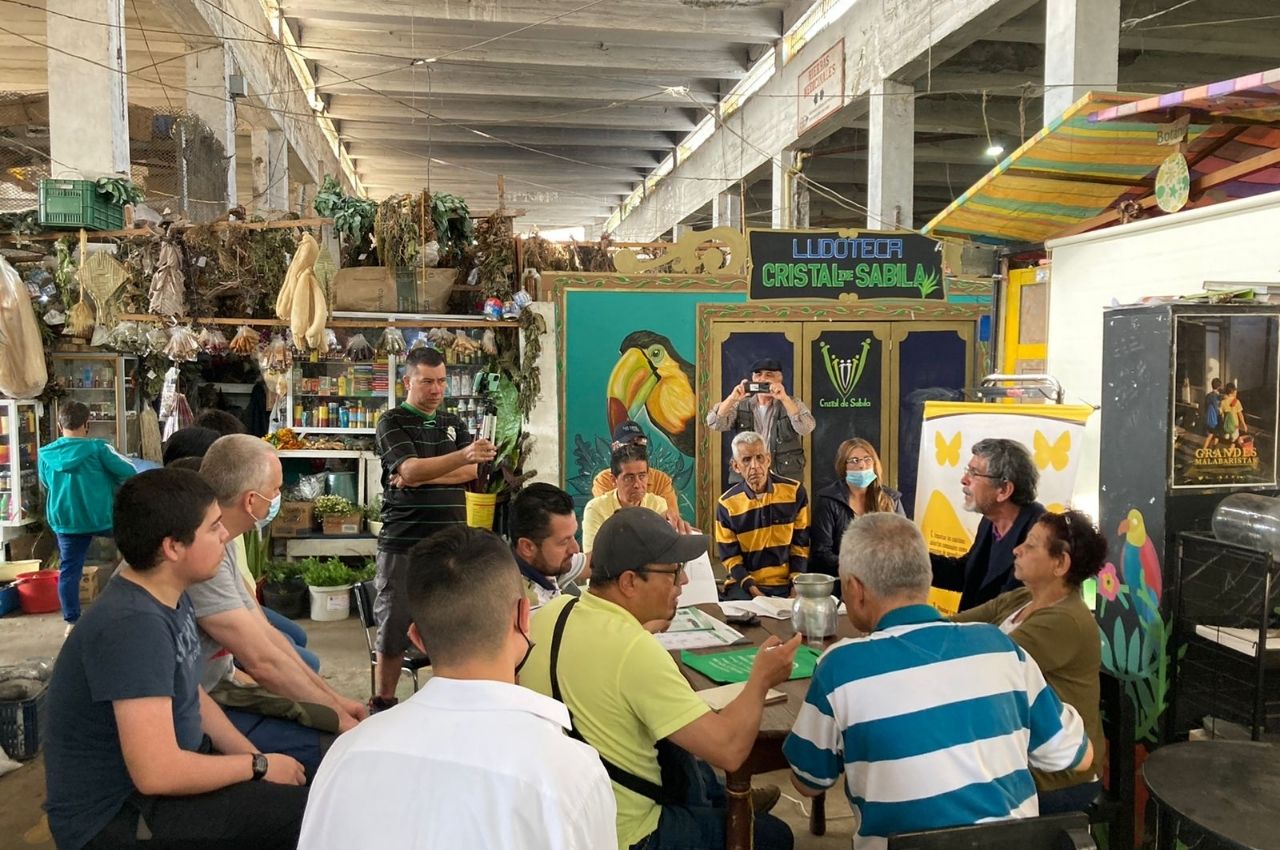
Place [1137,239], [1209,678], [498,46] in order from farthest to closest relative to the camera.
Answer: [498,46] → [1137,239] → [1209,678]

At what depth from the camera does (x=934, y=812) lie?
183 centimetres

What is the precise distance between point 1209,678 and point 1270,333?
1231 millimetres

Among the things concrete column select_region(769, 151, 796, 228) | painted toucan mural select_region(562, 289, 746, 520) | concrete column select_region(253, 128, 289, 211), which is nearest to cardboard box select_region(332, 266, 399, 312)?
painted toucan mural select_region(562, 289, 746, 520)

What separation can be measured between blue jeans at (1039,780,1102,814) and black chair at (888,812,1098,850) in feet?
2.00

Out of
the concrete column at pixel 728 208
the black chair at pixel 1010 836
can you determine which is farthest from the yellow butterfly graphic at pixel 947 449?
the concrete column at pixel 728 208

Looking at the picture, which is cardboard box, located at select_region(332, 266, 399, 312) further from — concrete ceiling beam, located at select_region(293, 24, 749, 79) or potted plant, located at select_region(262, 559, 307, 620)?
concrete ceiling beam, located at select_region(293, 24, 749, 79)

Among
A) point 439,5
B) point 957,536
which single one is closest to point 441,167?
point 439,5

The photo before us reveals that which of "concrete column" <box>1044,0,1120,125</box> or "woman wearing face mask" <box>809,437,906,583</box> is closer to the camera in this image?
"woman wearing face mask" <box>809,437,906,583</box>

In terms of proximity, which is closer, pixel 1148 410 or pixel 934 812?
pixel 934 812

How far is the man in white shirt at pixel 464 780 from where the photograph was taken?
116 cm

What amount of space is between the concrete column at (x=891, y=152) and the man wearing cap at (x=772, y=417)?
341cm

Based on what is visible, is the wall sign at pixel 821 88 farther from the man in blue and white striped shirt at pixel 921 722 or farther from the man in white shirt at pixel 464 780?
the man in white shirt at pixel 464 780

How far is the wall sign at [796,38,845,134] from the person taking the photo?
9.18 metres

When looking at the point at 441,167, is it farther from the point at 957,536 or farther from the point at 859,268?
the point at 957,536
